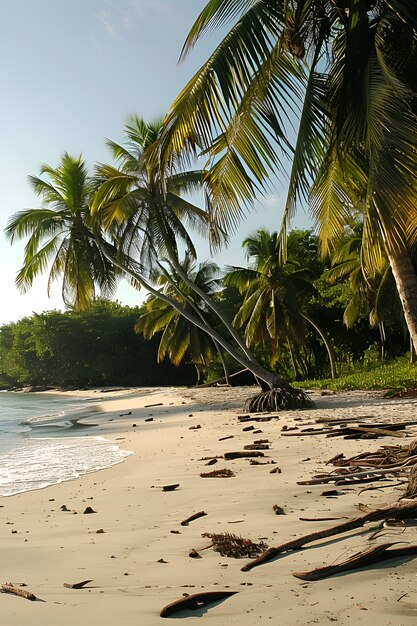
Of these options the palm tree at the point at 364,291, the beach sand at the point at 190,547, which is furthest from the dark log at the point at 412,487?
the palm tree at the point at 364,291

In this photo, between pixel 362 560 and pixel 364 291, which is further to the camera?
pixel 364 291

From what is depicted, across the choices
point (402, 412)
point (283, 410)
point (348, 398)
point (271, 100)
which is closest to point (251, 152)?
point (271, 100)

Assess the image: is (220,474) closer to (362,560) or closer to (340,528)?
(340,528)

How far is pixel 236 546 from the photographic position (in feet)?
12.4

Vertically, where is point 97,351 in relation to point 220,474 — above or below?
above

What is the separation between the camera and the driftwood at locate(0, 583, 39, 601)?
315 centimetres

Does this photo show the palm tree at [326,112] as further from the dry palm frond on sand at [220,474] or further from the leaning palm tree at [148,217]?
the leaning palm tree at [148,217]

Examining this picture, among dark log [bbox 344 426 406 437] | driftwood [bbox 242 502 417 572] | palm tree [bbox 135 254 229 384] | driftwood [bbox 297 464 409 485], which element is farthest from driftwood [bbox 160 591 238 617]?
palm tree [bbox 135 254 229 384]

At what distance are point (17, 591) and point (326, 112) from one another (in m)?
5.30

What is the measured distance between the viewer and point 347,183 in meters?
7.29

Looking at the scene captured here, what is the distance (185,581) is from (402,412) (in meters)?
8.41

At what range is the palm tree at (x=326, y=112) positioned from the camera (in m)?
5.17

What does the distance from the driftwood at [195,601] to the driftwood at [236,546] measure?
657mm

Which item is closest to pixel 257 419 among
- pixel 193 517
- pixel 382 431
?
pixel 382 431
